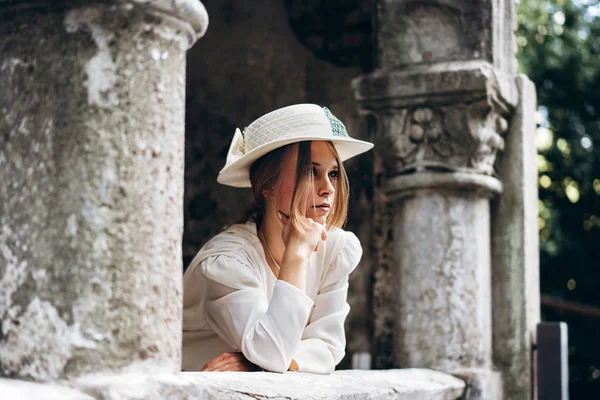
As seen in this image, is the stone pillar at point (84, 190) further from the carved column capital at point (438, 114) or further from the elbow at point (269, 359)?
the carved column capital at point (438, 114)

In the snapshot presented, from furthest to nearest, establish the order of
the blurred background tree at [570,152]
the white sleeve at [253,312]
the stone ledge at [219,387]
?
the blurred background tree at [570,152] < the white sleeve at [253,312] < the stone ledge at [219,387]

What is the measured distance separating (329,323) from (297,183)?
0.41m

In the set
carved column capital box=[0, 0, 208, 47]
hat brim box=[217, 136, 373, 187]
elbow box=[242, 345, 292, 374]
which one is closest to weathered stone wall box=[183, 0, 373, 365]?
hat brim box=[217, 136, 373, 187]

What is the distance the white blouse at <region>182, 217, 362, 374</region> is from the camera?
271 centimetres

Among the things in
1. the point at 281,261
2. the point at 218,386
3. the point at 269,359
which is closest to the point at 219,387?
the point at 218,386

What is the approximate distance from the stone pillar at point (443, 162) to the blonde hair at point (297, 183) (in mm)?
936

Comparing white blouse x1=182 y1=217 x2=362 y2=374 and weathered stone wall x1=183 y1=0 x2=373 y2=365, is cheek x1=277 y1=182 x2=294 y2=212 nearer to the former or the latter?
white blouse x1=182 y1=217 x2=362 y2=374

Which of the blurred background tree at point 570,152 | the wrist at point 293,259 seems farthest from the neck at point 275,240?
the blurred background tree at point 570,152

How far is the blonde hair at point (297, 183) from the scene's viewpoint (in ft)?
9.72

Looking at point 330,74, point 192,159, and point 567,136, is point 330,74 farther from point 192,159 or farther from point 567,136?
point 567,136

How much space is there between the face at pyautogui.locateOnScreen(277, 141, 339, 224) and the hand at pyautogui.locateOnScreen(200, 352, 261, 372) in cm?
43

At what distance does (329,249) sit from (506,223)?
122 centimetres

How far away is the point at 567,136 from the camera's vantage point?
34.3ft

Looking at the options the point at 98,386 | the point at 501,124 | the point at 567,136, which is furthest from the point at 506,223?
the point at 567,136
